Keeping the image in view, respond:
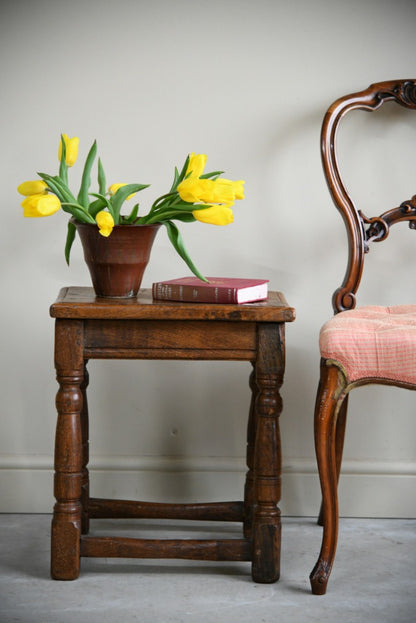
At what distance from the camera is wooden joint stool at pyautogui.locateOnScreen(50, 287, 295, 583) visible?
1319mm

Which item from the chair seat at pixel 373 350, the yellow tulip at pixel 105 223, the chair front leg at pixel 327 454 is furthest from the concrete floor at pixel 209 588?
the yellow tulip at pixel 105 223

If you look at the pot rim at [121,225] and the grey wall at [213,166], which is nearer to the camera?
the pot rim at [121,225]

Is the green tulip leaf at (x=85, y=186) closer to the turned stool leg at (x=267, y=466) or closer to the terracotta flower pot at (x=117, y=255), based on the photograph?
the terracotta flower pot at (x=117, y=255)

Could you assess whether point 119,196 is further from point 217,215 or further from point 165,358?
point 165,358

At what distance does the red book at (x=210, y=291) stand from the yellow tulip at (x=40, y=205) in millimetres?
235

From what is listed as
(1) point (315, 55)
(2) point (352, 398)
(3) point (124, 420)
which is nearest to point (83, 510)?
(3) point (124, 420)

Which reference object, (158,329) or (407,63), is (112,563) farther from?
(407,63)

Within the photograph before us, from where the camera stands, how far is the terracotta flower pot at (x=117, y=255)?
4.47 feet

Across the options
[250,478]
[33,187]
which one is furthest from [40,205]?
[250,478]

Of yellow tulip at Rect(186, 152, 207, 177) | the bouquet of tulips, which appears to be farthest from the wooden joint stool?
yellow tulip at Rect(186, 152, 207, 177)

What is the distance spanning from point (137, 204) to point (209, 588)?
2.33 ft

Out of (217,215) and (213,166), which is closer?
(217,215)

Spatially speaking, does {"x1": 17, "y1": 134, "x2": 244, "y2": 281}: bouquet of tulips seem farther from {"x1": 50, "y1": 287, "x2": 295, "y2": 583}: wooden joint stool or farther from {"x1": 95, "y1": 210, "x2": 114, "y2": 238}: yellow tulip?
{"x1": 50, "y1": 287, "x2": 295, "y2": 583}: wooden joint stool

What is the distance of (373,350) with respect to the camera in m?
1.27
